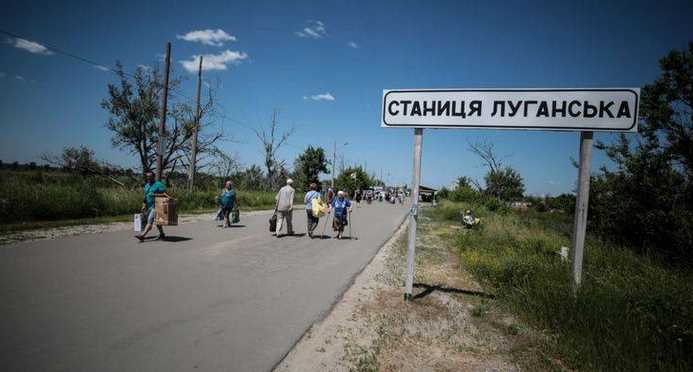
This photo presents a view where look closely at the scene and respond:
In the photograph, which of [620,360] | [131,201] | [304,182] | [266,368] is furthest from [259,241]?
[304,182]

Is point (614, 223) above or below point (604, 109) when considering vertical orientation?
below

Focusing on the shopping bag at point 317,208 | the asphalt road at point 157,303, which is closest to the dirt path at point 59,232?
the asphalt road at point 157,303

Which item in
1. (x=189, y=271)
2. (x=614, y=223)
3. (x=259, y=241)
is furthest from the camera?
(x=614, y=223)

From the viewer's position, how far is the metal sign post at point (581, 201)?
395 cm

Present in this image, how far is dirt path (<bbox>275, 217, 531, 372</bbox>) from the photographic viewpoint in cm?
298

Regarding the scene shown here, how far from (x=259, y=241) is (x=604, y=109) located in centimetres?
799

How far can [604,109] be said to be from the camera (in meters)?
3.88

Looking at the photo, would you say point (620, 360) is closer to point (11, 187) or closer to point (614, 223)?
point (614, 223)

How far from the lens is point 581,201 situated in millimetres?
3977

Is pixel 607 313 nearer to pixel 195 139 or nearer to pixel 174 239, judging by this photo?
pixel 174 239

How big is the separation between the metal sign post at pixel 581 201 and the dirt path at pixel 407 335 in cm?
103

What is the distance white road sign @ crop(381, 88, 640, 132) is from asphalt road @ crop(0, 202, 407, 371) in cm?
293

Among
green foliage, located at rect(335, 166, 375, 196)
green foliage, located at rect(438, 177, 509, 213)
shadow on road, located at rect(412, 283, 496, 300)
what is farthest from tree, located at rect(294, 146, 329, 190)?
shadow on road, located at rect(412, 283, 496, 300)

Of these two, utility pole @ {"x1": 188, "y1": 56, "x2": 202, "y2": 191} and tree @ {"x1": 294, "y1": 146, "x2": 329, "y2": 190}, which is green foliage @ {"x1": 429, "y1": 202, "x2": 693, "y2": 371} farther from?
tree @ {"x1": 294, "y1": 146, "x2": 329, "y2": 190}
